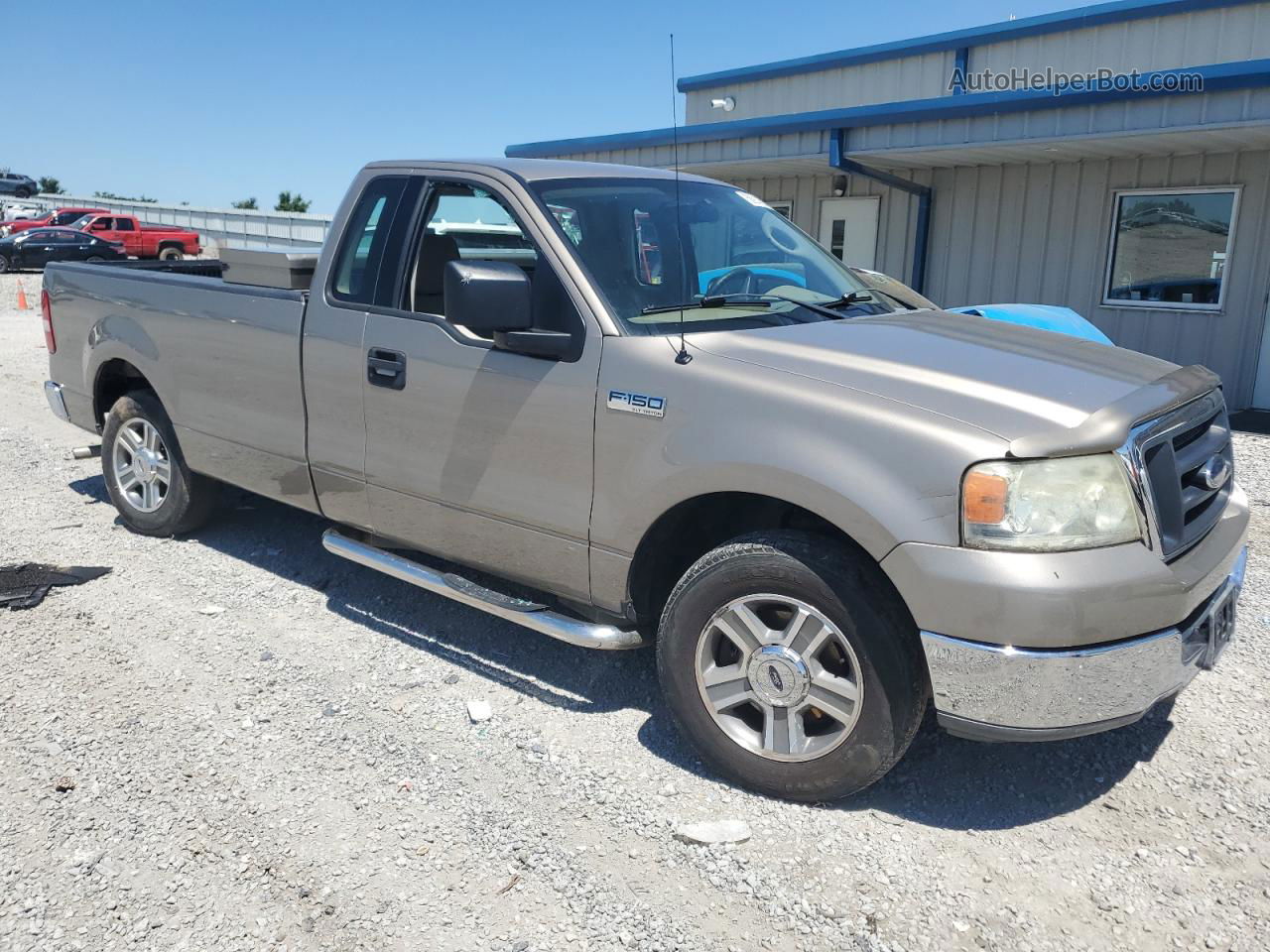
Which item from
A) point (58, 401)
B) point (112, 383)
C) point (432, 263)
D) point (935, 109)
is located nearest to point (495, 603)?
point (432, 263)

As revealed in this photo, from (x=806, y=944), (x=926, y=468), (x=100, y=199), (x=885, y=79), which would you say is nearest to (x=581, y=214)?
(x=926, y=468)

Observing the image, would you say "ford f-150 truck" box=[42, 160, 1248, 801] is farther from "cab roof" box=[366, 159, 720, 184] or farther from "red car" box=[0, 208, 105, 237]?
"red car" box=[0, 208, 105, 237]

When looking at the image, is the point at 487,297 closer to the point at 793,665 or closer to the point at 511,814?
the point at 793,665

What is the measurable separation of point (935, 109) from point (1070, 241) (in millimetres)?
2465

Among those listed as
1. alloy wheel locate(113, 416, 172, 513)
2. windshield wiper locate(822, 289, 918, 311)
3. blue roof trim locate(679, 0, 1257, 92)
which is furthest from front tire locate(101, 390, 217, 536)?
blue roof trim locate(679, 0, 1257, 92)

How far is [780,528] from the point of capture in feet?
10.9

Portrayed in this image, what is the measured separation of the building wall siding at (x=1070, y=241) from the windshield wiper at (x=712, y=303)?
945 cm

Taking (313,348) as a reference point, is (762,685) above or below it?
below

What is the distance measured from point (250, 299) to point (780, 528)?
2.89 meters

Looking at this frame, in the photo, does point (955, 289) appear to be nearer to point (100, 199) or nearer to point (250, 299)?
point (250, 299)

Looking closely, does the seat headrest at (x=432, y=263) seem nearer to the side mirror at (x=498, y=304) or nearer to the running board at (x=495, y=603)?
the side mirror at (x=498, y=304)

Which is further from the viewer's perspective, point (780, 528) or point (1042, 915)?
point (780, 528)

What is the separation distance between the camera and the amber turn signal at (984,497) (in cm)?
275

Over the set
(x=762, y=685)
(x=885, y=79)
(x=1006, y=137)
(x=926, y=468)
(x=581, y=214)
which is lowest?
(x=762, y=685)
